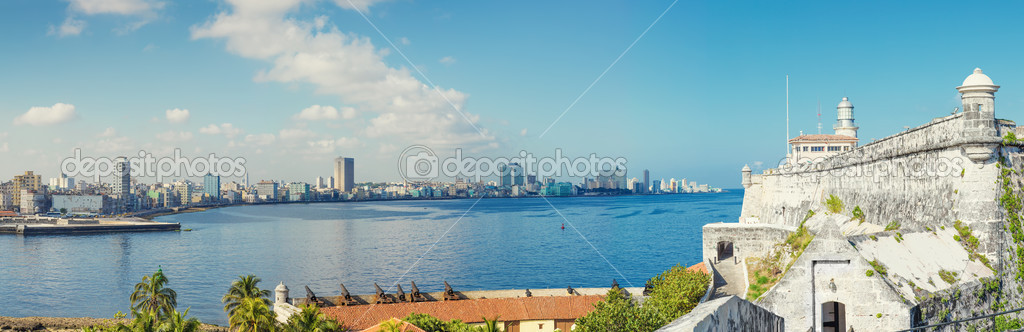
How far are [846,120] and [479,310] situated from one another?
3733 centimetres

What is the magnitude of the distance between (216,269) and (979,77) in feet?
262

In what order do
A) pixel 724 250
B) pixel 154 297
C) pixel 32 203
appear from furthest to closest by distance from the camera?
pixel 32 203
pixel 154 297
pixel 724 250

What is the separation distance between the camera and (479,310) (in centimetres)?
3894

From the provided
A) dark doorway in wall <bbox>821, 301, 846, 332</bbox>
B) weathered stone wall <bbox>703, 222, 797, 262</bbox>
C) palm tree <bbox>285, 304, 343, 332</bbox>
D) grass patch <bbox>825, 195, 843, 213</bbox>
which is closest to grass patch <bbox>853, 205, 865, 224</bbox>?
grass patch <bbox>825, 195, 843, 213</bbox>

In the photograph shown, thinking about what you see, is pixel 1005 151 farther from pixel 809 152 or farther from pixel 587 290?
pixel 809 152

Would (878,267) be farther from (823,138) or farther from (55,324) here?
(55,324)

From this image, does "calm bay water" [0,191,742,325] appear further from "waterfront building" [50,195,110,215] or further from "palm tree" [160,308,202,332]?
"waterfront building" [50,195,110,215]

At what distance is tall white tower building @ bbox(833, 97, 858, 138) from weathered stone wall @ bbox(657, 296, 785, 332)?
50.3m

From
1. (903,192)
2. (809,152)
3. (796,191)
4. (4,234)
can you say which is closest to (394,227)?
(4,234)

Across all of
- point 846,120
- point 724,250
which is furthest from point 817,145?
point 724,250

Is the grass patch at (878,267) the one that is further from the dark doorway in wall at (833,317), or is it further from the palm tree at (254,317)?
the palm tree at (254,317)

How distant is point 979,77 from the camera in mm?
17953

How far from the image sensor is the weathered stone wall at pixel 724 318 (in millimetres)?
7547

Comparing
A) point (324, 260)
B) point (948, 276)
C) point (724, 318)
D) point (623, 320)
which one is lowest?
point (324, 260)
